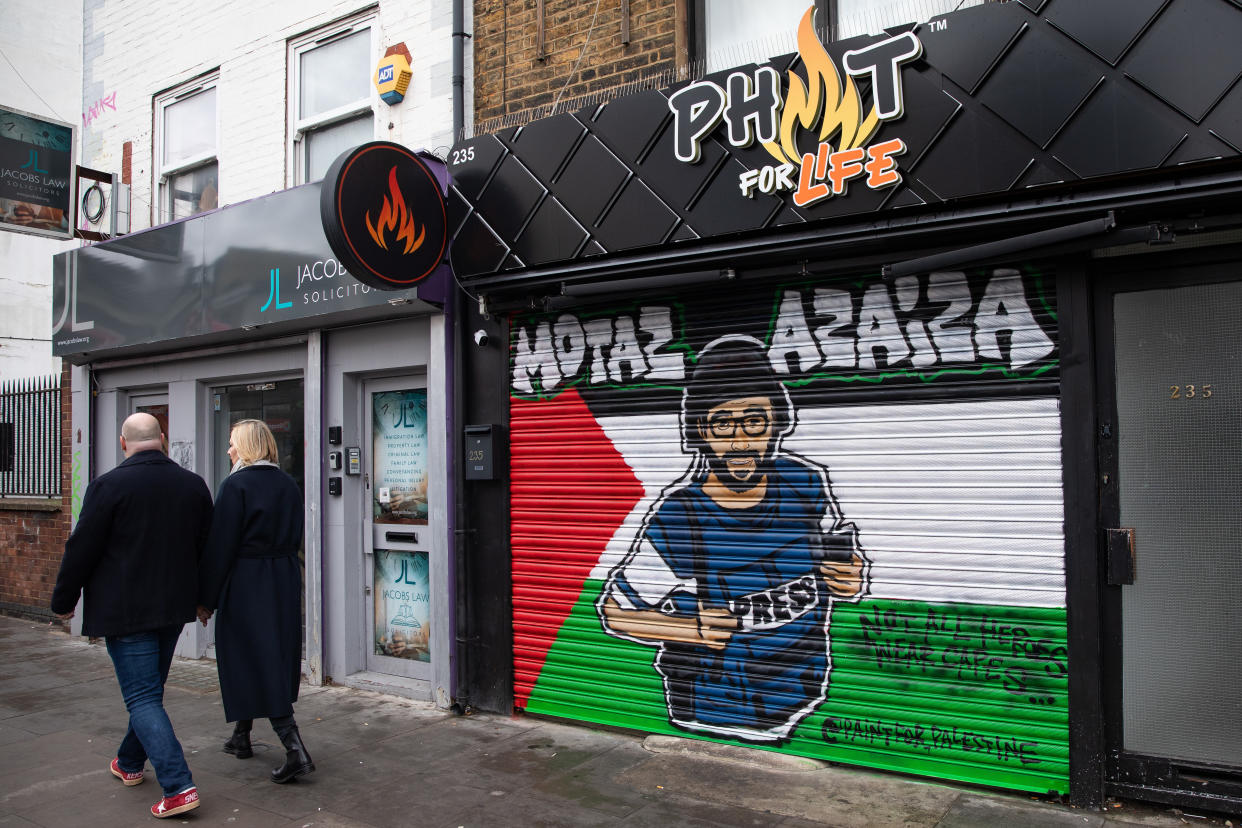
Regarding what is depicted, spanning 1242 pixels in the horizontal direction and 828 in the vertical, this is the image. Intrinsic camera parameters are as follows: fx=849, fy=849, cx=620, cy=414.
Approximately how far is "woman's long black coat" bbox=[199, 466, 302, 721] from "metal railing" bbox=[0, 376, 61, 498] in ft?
22.1

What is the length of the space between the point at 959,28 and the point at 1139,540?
2.76 metres

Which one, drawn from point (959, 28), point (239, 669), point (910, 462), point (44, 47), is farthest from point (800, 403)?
point (44, 47)

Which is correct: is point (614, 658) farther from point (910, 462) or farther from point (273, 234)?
point (273, 234)

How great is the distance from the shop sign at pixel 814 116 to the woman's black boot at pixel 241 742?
14.5ft

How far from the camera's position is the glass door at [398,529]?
6840 mm

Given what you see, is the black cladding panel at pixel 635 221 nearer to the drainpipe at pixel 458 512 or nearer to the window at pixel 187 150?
the drainpipe at pixel 458 512

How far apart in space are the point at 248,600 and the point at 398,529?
6.98 feet

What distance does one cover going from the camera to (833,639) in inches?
190

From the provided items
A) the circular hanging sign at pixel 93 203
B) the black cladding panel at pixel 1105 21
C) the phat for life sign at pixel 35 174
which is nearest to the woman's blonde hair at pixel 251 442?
the black cladding panel at pixel 1105 21

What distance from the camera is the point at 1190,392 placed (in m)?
4.18

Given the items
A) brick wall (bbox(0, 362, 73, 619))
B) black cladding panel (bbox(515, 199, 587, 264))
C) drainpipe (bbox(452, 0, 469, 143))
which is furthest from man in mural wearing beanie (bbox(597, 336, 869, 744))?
brick wall (bbox(0, 362, 73, 619))

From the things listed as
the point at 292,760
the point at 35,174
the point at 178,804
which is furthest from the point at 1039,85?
the point at 35,174

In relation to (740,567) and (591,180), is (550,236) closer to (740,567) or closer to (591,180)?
(591,180)

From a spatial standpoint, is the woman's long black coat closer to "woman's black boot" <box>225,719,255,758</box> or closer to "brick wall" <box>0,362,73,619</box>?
"woman's black boot" <box>225,719,255,758</box>
